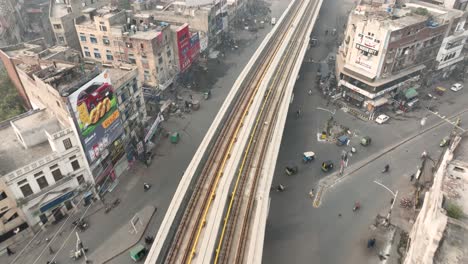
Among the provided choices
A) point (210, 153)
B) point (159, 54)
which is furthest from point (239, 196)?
point (159, 54)

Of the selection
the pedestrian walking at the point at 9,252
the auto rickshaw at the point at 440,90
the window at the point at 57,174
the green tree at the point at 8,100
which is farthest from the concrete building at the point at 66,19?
the auto rickshaw at the point at 440,90

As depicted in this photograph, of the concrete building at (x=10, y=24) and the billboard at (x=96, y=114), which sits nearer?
the billboard at (x=96, y=114)

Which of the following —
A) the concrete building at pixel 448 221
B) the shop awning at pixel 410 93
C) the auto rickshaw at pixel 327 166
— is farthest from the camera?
the shop awning at pixel 410 93

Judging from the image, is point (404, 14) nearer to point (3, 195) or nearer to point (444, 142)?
point (444, 142)

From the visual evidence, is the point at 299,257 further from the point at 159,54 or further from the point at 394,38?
the point at 159,54

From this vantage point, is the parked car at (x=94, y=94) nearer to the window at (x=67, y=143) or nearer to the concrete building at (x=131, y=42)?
the window at (x=67, y=143)

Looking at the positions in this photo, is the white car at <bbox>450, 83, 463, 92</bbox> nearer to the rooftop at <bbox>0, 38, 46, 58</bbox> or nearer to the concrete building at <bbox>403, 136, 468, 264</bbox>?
the concrete building at <bbox>403, 136, 468, 264</bbox>
